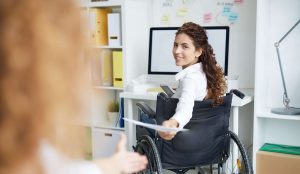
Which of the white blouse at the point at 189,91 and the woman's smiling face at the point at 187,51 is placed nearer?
the white blouse at the point at 189,91

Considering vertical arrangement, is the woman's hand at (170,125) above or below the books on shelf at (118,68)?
below

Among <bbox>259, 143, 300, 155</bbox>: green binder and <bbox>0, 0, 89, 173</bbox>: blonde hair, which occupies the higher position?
<bbox>0, 0, 89, 173</bbox>: blonde hair

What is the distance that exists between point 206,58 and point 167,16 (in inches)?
46.1

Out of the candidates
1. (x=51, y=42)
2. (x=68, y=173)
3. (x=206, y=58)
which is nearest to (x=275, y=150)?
(x=206, y=58)

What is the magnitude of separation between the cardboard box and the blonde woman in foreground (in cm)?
218

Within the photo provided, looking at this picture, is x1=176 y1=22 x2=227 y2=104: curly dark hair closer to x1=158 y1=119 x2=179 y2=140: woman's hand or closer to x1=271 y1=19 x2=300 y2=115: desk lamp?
x1=158 y1=119 x2=179 y2=140: woman's hand

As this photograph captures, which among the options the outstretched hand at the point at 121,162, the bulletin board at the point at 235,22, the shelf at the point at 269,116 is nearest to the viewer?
the outstretched hand at the point at 121,162

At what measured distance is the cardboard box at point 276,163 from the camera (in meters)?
2.43

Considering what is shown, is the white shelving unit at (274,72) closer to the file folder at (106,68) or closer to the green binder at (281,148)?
the green binder at (281,148)

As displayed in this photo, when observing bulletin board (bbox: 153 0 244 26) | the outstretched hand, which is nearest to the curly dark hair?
bulletin board (bbox: 153 0 244 26)

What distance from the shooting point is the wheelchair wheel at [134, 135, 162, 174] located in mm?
1757

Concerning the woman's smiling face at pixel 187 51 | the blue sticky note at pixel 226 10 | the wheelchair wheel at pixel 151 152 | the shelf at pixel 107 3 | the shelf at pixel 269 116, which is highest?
the shelf at pixel 107 3

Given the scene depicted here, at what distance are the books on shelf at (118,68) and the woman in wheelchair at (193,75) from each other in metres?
0.87

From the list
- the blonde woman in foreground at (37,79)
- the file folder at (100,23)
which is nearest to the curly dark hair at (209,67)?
the file folder at (100,23)
